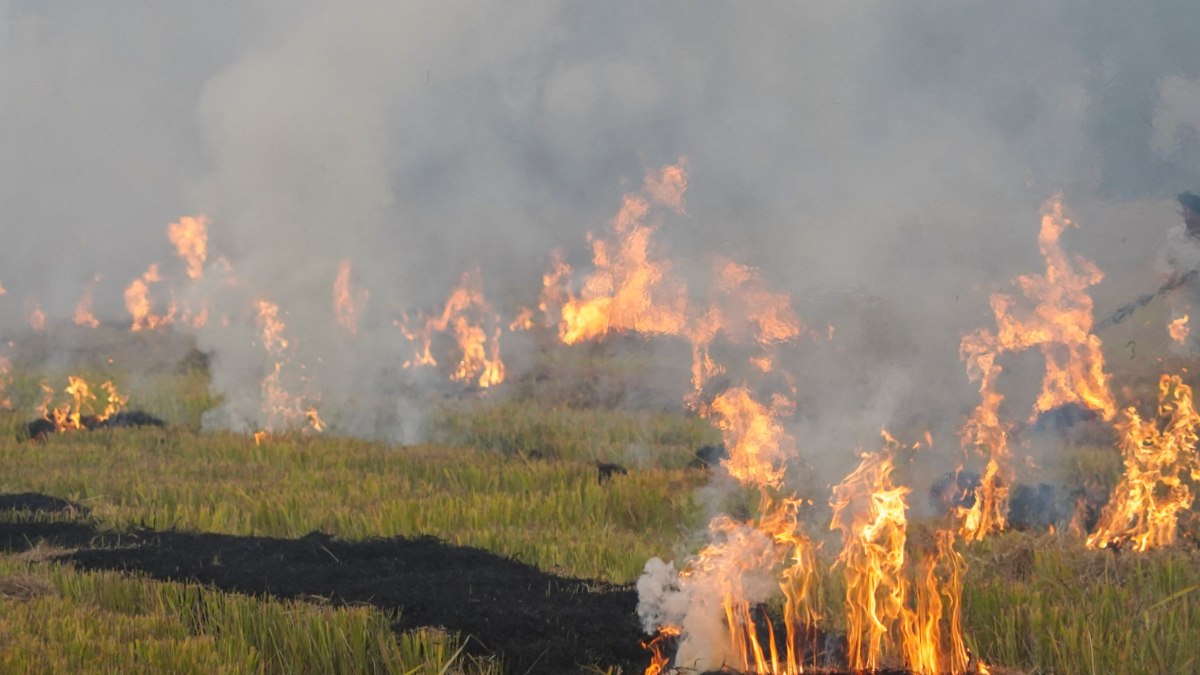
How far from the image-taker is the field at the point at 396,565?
8031 mm

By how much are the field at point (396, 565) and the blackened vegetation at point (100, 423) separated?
463 millimetres

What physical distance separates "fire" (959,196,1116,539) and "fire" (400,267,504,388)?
10078 mm

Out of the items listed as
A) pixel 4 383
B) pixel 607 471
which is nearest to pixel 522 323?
pixel 4 383

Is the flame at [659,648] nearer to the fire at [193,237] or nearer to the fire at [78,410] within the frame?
the fire at [78,410]

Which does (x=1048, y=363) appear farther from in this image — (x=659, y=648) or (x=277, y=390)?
(x=277, y=390)

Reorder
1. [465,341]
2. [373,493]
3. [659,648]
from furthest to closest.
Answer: [465,341], [373,493], [659,648]

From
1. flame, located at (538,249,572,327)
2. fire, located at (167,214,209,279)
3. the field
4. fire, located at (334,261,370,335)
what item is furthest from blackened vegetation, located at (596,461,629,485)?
flame, located at (538,249,572,327)

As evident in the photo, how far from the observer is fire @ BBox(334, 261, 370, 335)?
23109mm

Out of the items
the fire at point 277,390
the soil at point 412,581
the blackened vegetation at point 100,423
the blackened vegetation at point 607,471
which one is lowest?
the soil at point 412,581

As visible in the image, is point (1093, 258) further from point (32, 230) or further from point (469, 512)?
point (32, 230)

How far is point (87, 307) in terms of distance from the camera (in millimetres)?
37500

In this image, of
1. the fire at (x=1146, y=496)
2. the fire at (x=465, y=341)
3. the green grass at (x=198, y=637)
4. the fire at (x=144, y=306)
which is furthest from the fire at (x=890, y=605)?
the fire at (x=144, y=306)

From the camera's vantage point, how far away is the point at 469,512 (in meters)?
13.1

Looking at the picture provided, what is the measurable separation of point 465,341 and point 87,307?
14.9 m
